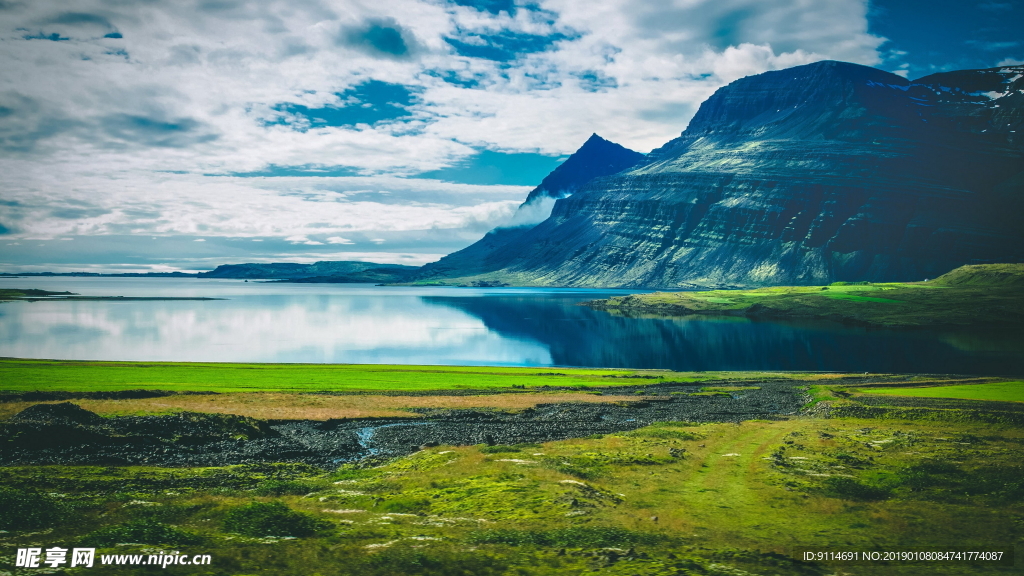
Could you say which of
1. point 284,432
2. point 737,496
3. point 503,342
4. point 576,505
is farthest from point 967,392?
point 503,342

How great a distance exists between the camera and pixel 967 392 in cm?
5041

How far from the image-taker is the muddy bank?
2636cm

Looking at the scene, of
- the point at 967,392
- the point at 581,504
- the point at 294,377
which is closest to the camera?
the point at 581,504

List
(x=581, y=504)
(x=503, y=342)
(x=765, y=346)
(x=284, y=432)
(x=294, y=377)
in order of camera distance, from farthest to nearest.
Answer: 1. (x=503, y=342)
2. (x=765, y=346)
3. (x=294, y=377)
4. (x=284, y=432)
5. (x=581, y=504)

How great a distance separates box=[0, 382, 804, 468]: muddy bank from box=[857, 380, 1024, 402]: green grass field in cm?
1502

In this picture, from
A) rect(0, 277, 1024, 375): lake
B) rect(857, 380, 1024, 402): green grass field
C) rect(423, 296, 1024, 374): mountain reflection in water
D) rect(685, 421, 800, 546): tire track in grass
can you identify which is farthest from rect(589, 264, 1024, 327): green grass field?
rect(685, 421, 800, 546): tire track in grass

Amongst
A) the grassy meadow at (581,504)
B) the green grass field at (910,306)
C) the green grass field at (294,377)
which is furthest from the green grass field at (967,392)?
the green grass field at (910,306)

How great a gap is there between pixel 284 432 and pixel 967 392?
5711 cm

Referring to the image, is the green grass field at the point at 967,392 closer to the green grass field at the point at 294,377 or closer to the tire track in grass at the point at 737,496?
the green grass field at the point at 294,377

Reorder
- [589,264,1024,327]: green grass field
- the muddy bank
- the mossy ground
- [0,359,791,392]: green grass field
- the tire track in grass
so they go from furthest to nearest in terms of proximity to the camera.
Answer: [589,264,1024,327]: green grass field → [0,359,791,392]: green grass field → the muddy bank → the tire track in grass → the mossy ground

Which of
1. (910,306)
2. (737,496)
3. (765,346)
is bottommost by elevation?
(765,346)

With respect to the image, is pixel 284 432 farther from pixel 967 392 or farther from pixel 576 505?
pixel 967 392

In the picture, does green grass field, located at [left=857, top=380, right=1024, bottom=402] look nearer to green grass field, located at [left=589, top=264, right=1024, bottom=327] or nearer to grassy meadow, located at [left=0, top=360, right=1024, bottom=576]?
grassy meadow, located at [left=0, top=360, right=1024, bottom=576]

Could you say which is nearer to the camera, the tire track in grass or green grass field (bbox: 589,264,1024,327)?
the tire track in grass
